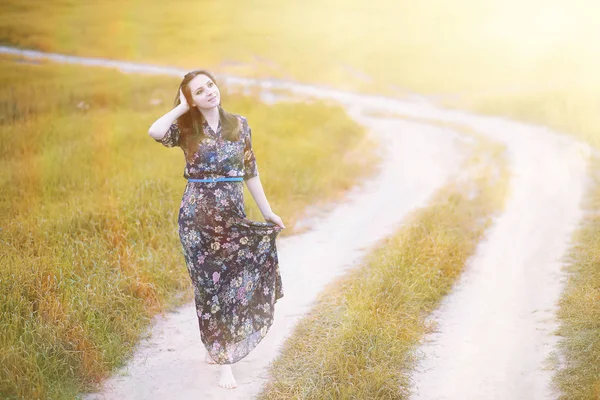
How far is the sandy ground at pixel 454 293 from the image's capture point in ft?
14.8

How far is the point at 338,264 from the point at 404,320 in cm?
186

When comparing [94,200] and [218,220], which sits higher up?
[218,220]

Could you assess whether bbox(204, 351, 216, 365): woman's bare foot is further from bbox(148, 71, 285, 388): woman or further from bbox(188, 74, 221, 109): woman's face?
bbox(188, 74, 221, 109): woman's face

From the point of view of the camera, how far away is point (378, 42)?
80.4ft

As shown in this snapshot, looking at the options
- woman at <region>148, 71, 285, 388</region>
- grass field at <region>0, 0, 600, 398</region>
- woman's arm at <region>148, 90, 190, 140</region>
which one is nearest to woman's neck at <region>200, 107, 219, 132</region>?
woman at <region>148, 71, 285, 388</region>

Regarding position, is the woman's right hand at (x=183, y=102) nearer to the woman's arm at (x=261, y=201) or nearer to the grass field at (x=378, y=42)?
the woman's arm at (x=261, y=201)

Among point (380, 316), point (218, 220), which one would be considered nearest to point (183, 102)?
point (218, 220)

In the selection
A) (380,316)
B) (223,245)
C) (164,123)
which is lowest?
(380,316)

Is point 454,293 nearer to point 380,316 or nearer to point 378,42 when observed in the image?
point 380,316

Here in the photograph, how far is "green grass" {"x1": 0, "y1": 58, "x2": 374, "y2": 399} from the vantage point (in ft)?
15.1

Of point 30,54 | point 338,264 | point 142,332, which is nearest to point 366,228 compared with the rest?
point 338,264

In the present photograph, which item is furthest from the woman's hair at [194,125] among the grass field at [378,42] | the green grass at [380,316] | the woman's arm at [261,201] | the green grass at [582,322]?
the grass field at [378,42]

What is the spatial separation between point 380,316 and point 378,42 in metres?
20.7

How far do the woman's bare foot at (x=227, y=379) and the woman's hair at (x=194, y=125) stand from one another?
1.53 metres
